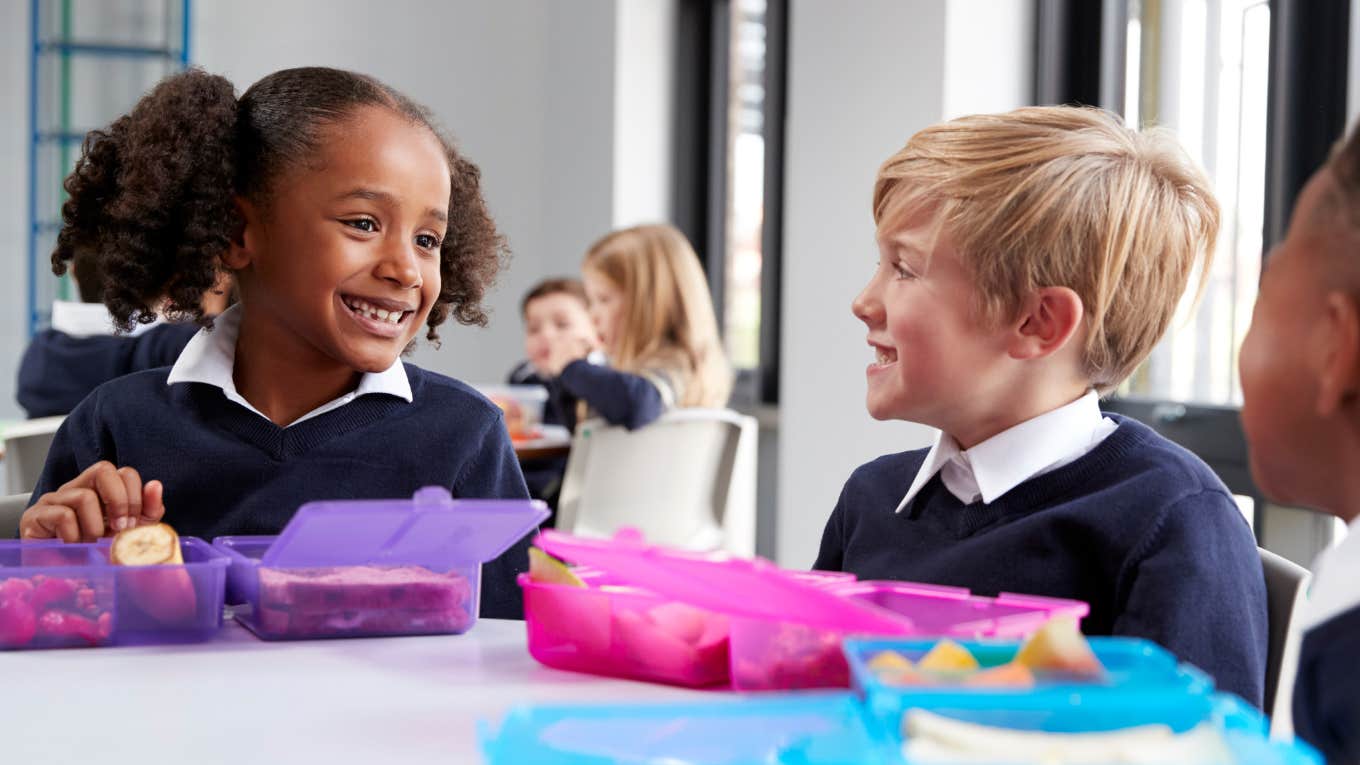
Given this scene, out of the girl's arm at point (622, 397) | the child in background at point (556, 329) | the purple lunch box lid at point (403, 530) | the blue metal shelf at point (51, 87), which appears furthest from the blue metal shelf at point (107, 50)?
the purple lunch box lid at point (403, 530)

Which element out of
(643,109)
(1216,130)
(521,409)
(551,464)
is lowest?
(551,464)

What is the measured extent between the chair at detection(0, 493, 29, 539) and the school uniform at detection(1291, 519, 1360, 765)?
117 cm

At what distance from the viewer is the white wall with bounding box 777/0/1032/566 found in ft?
10.5

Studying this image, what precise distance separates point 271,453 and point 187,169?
29 cm

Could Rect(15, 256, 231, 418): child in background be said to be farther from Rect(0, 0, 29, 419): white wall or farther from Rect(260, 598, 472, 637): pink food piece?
Rect(0, 0, 29, 419): white wall

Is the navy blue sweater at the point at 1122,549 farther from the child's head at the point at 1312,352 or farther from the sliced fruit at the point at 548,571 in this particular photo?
the sliced fruit at the point at 548,571

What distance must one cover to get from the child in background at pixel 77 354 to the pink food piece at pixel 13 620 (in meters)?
1.79

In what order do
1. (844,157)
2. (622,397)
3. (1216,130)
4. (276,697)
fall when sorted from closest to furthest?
(276,697), (1216,130), (622,397), (844,157)

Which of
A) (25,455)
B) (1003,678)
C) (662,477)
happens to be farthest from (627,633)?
(662,477)

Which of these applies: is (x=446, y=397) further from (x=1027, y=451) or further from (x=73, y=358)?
(x=73, y=358)

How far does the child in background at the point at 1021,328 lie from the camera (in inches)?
45.1

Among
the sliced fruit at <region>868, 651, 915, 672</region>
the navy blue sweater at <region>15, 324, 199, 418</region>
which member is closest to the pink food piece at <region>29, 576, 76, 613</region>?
the sliced fruit at <region>868, 651, 915, 672</region>

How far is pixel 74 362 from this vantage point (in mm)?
2887

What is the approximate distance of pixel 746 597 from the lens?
83cm
